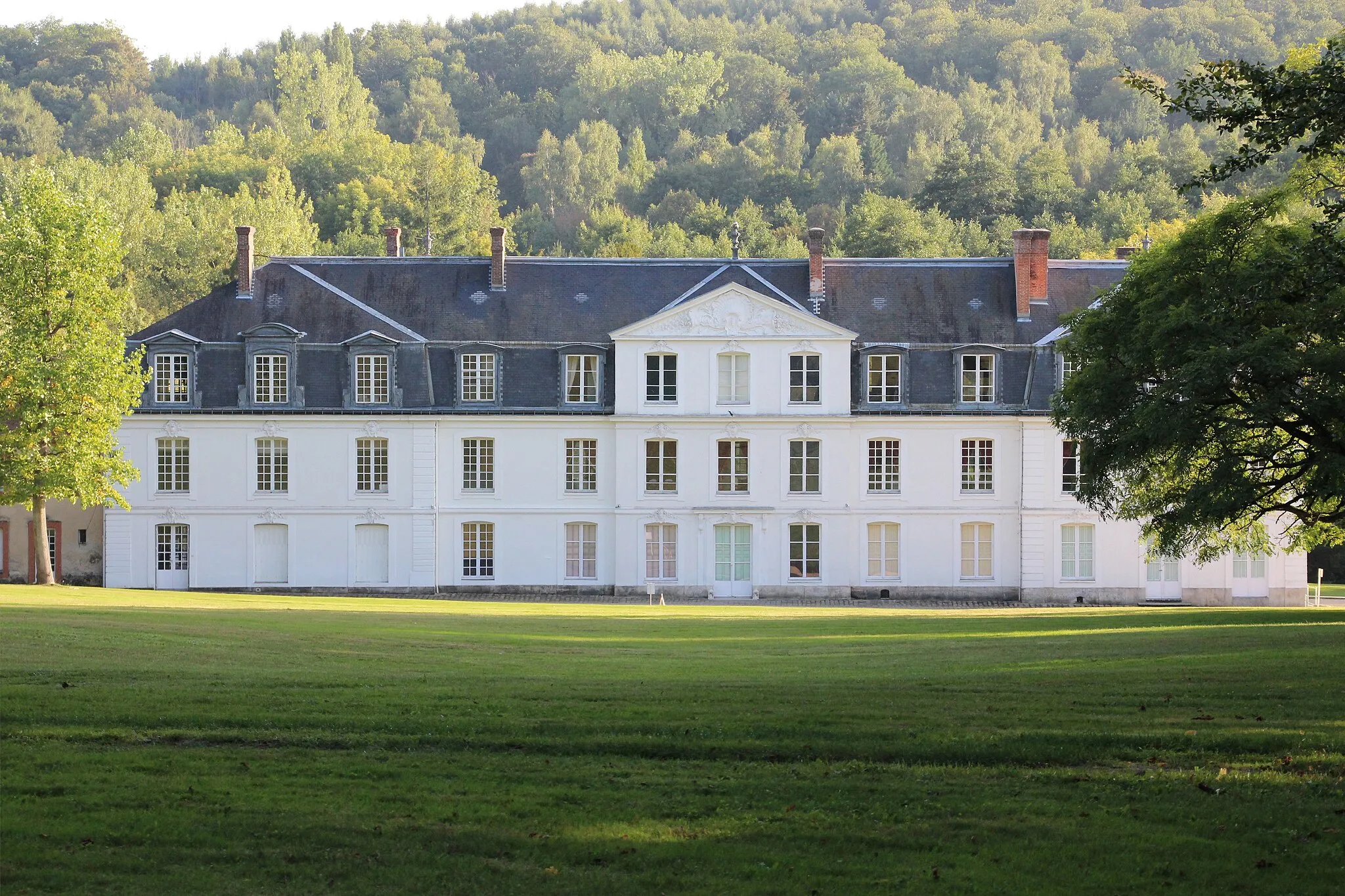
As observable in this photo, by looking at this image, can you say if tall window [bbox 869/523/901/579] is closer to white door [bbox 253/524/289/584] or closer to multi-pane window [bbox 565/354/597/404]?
multi-pane window [bbox 565/354/597/404]

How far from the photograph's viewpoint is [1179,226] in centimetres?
7319

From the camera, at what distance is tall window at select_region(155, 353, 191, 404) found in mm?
46062

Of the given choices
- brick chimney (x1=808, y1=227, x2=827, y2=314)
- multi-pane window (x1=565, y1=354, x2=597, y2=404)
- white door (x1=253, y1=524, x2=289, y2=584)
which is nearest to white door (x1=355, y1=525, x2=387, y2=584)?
white door (x1=253, y1=524, x2=289, y2=584)

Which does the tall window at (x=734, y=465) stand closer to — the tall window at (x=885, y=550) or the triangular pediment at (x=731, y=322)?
the triangular pediment at (x=731, y=322)

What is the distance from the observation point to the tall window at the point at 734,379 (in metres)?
46.2

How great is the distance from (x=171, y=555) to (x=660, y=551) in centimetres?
1449

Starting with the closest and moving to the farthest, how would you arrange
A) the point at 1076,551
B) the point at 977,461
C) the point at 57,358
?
the point at 57,358, the point at 1076,551, the point at 977,461

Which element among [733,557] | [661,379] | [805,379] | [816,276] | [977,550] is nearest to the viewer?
[805,379]

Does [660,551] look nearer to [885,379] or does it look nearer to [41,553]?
[885,379]

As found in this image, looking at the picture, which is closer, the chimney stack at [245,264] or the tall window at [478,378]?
the tall window at [478,378]

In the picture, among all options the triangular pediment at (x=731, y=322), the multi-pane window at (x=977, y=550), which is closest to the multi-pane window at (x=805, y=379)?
the triangular pediment at (x=731, y=322)

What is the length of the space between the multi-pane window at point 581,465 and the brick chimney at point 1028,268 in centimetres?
1368

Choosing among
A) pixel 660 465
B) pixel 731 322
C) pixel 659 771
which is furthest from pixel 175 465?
pixel 659 771

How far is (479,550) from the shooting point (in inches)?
1843
